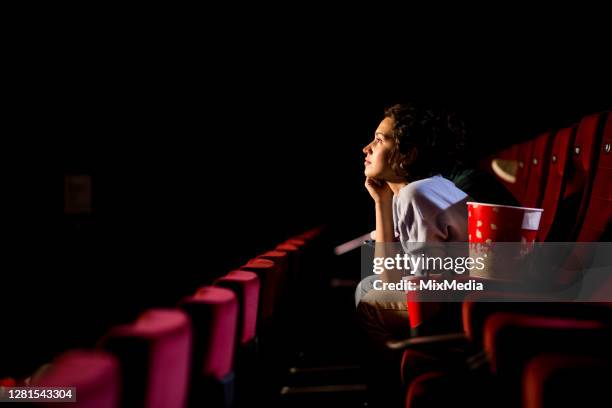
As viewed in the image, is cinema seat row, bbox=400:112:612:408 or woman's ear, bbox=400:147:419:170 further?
woman's ear, bbox=400:147:419:170

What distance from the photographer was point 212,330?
0.29 meters

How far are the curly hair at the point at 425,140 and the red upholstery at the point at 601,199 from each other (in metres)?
0.11

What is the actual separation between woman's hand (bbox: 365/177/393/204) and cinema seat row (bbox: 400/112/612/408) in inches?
5.2

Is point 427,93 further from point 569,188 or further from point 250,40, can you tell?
point 569,188

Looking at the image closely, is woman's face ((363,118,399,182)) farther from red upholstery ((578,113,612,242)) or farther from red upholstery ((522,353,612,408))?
red upholstery ((522,353,612,408))

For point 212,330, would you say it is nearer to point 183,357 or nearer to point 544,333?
point 183,357

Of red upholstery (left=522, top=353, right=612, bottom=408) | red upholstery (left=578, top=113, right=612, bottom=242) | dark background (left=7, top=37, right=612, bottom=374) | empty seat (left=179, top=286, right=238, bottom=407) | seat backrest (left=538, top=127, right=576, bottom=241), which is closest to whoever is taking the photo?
red upholstery (left=522, top=353, right=612, bottom=408)

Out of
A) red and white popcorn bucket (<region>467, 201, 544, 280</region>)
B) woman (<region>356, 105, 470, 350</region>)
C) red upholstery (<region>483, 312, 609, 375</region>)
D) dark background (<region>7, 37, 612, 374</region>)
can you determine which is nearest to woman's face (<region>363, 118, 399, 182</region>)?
woman (<region>356, 105, 470, 350</region>)

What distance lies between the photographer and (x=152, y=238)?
4.70 ft

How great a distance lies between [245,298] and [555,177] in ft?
1.10

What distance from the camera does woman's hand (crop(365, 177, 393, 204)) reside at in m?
0.46

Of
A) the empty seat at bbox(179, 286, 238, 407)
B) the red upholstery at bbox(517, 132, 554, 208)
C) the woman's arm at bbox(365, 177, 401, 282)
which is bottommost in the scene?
the empty seat at bbox(179, 286, 238, 407)

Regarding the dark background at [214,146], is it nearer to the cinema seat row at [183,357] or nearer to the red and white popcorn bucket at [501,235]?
the cinema seat row at [183,357]

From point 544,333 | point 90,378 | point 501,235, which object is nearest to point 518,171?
point 501,235
